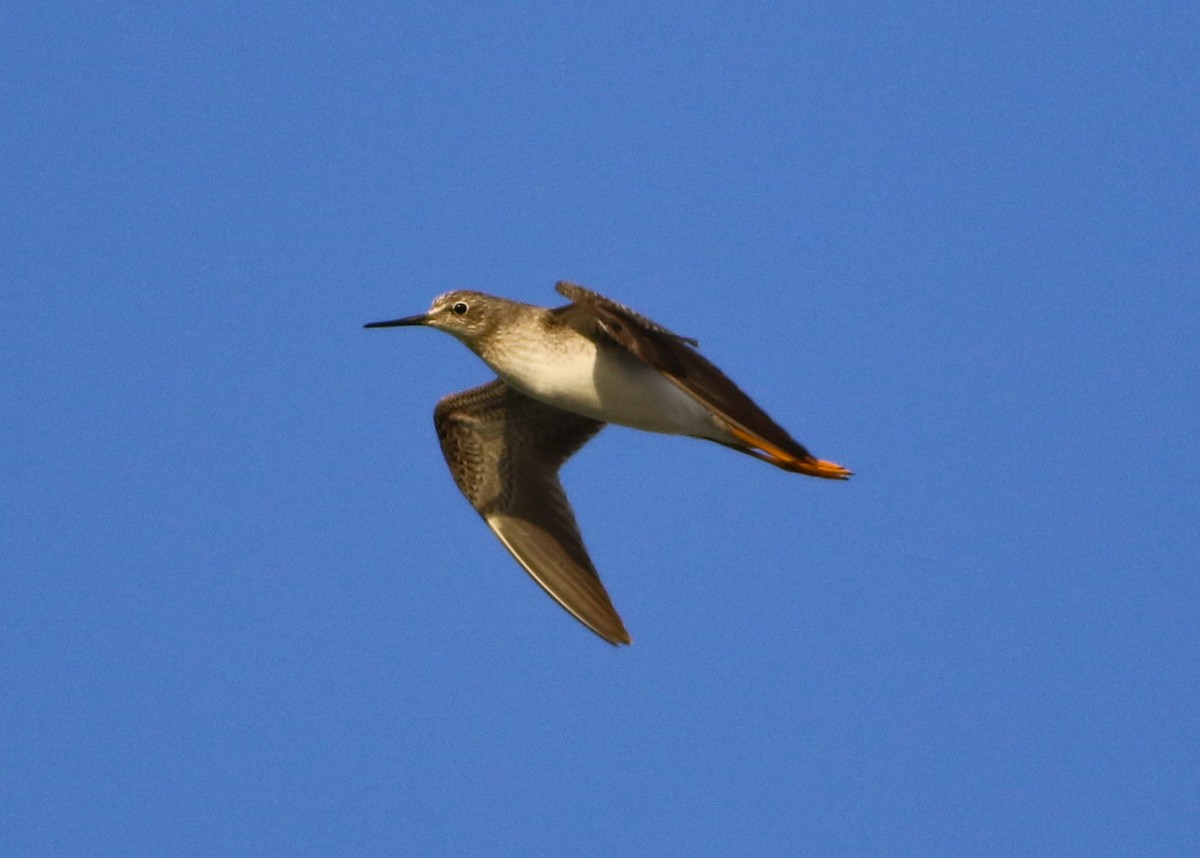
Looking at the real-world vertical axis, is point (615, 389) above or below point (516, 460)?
above

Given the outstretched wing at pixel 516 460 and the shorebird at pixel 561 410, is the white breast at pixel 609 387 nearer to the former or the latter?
the shorebird at pixel 561 410

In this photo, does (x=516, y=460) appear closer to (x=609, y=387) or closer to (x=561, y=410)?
(x=561, y=410)

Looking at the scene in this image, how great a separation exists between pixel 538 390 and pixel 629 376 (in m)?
0.81

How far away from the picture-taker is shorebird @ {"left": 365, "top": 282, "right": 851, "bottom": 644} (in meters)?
12.6

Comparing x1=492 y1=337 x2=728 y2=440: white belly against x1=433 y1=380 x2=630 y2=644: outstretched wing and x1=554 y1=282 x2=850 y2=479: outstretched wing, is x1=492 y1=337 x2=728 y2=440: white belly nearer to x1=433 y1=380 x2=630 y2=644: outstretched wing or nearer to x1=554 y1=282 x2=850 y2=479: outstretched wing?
x1=554 y1=282 x2=850 y2=479: outstretched wing

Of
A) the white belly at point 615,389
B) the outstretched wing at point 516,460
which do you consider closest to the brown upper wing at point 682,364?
the white belly at point 615,389

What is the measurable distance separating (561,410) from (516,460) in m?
0.63

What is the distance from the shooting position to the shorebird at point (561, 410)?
12.6 m

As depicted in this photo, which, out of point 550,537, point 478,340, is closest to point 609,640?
point 550,537

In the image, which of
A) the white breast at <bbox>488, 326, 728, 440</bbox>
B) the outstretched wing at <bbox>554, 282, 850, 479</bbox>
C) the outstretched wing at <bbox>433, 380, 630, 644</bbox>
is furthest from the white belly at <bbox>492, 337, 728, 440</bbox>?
the outstretched wing at <bbox>433, 380, 630, 644</bbox>

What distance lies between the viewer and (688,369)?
1261cm

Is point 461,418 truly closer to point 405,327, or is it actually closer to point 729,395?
point 405,327

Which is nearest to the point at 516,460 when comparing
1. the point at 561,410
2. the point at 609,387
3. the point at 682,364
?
the point at 561,410

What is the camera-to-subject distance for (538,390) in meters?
14.5
